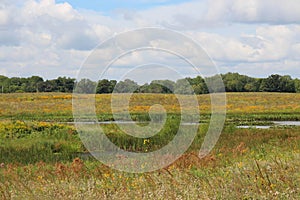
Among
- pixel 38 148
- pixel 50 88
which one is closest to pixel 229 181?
pixel 38 148

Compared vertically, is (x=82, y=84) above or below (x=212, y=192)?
above

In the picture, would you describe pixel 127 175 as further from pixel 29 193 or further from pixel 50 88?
pixel 50 88

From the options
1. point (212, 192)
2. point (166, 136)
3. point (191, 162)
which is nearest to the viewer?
point (212, 192)

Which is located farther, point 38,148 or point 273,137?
point 273,137


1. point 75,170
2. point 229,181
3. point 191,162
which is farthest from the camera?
point 191,162

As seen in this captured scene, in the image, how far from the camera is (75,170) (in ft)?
35.2

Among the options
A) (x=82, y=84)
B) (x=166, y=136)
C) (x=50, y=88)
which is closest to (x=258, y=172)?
(x=82, y=84)

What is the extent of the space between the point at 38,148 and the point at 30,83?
100 meters

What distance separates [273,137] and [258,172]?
15.2 meters

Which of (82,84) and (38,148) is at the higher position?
(82,84)

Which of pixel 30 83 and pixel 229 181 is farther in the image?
pixel 30 83

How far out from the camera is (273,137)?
23469 mm

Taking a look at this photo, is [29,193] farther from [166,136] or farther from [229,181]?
[166,136]

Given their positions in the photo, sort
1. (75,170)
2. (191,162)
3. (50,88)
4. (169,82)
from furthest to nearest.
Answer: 1. (50,88)
2. (169,82)
3. (191,162)
4. (75,170)
